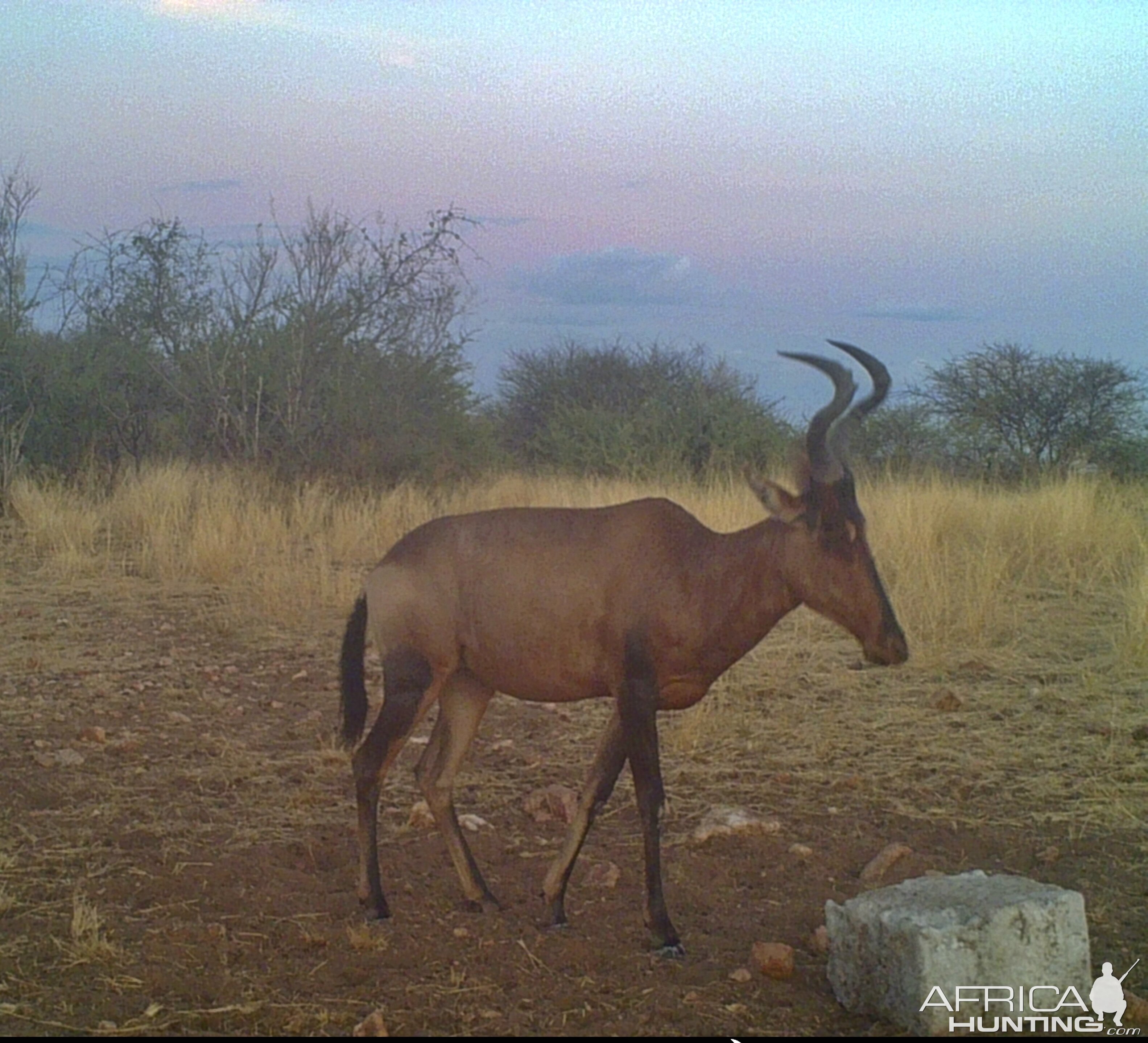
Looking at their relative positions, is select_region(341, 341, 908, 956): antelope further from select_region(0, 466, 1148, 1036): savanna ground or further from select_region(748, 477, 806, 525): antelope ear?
select_region(0, 466, 1148, 1036): savanna ground

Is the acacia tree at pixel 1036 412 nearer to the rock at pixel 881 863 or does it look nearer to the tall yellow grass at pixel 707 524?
the tall yellow grass at pixel 707 524

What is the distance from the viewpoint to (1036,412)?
21.1 metres

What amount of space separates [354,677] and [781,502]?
5.74 feet

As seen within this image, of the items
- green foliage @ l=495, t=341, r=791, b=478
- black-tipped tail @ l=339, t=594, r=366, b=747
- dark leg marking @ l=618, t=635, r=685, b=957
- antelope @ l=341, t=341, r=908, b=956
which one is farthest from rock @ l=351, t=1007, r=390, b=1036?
green foliage @ l=495, t=341, r=791, b=478

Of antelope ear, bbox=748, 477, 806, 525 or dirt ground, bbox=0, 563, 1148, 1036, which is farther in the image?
antelope ear, bbox=748, 477, 806, 525

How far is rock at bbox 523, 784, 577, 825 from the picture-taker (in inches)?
214

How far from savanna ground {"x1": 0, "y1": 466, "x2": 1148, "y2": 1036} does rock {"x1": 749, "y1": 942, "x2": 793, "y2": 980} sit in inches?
1.3

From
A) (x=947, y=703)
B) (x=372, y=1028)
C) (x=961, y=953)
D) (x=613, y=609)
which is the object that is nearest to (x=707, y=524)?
(x=947, y=703)

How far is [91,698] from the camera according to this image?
7.04 meters

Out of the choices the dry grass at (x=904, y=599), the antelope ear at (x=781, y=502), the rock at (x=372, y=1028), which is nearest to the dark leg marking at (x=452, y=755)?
the rock at (x=372, y=1028)

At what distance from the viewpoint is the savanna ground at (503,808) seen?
3.78 m

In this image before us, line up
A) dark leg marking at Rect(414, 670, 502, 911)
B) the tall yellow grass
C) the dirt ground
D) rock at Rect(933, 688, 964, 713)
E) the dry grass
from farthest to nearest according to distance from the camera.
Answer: the tall yellow grass
rock at Rect(933, 688, 964, 713)
the dry grass
dark leg marking at Rect(414, 670, 502, 911)
the dirt ground

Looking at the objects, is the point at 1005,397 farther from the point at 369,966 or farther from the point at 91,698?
the point at 369,966

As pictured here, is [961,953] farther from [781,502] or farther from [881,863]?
[781,502]
